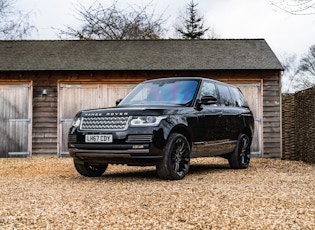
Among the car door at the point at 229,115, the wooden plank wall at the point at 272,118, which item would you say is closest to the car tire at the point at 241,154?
the car door at the point at 229,115

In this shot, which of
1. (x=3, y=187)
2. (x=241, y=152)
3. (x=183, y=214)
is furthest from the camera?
(x=241, y=152)

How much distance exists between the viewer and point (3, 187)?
21.8 ft

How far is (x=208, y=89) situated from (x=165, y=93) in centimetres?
86

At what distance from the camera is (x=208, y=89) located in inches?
330

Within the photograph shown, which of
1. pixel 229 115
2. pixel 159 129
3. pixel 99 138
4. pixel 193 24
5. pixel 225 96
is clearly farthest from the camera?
pixel 193 24

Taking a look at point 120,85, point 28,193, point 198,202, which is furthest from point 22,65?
point 198,202

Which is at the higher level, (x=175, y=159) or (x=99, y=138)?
(x=99, y=138)

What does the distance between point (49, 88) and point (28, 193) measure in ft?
29.7

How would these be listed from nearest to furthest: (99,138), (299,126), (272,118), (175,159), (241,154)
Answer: (99,138) → (175,159) → (241,154) → (299,126) → (272,118)

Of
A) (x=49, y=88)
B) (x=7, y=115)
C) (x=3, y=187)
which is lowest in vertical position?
(x=3, y=187)

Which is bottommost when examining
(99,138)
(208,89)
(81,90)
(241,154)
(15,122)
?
Answer: (241,154)

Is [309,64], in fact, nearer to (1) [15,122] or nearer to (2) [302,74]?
(2) [302,74]

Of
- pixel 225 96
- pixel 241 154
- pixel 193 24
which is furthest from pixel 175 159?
pixel 193 24

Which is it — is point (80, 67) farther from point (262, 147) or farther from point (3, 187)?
point (3, 187)
